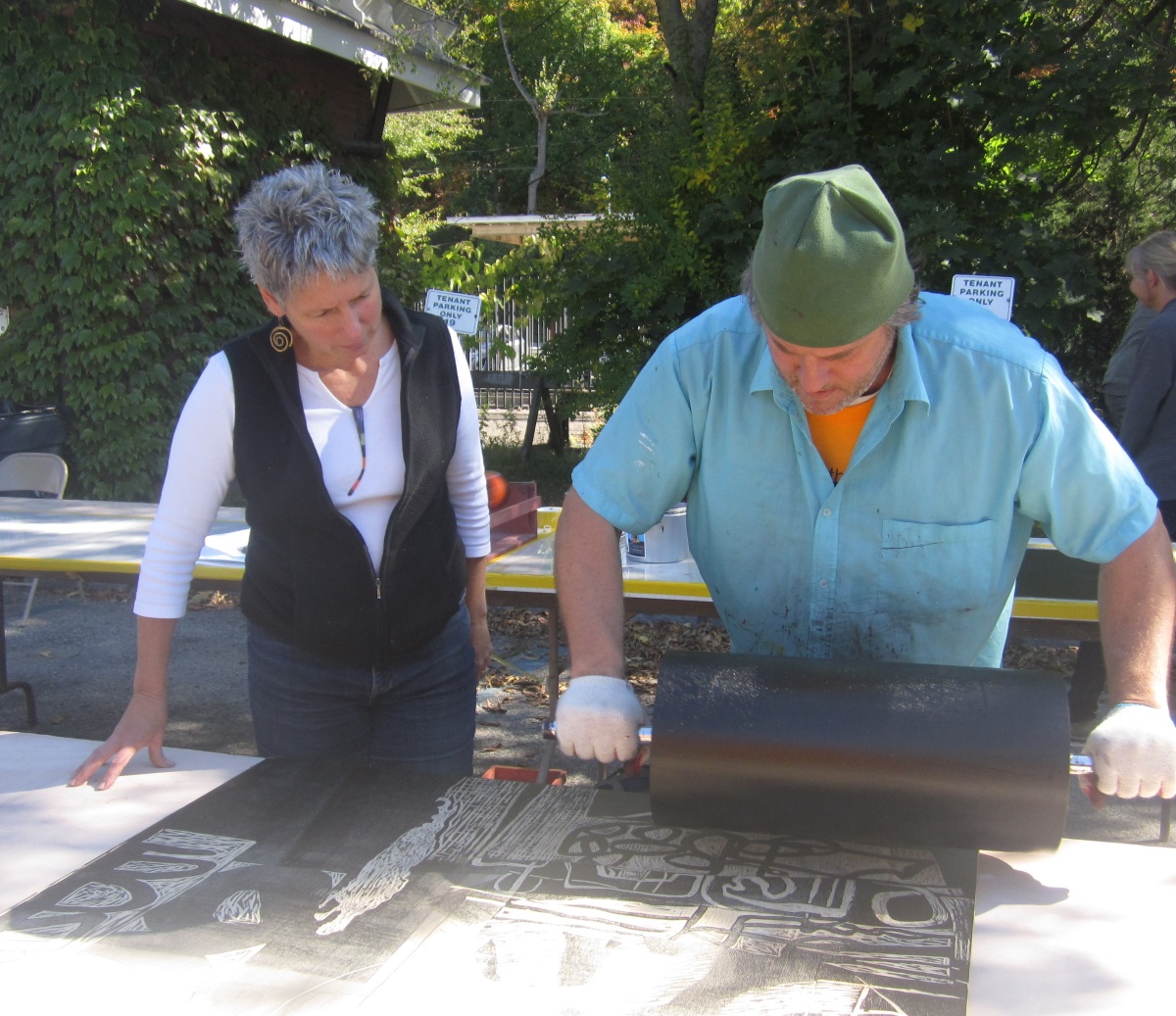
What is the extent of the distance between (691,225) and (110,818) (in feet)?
16.4

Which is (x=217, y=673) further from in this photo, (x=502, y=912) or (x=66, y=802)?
(x=502, y=912)

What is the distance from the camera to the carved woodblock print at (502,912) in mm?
1068

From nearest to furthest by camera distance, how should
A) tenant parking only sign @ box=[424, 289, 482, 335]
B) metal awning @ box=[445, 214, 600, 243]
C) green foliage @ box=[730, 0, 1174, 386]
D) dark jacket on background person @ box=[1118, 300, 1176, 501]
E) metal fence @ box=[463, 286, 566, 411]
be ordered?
dark jacket on background person @ box=[1118, 300, 1176, 501]
tenant parking only sign @ box=[424, 289, 482, 335]
green foliage @ box=[730, 0, 1174, 386]
metal fence @ box=[463, 286, 566, 411]
metal awning @ box=[445, 214, 600, 243]

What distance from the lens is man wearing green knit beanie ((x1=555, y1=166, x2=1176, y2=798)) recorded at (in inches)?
52.1

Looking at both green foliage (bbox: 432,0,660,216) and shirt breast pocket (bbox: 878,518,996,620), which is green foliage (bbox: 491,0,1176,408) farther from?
green foliage (bbox: 432,0,660,216)

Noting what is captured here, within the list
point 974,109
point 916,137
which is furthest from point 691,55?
point 974,109

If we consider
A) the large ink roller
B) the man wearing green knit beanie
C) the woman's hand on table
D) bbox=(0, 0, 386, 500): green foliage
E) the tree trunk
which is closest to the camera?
the large ink roller

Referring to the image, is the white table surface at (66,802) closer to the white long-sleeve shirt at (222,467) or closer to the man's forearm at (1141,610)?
the white long-sleeve shirt at (222,467)

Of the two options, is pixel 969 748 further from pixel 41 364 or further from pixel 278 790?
pixel 41 364

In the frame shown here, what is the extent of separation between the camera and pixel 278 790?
5.02 feet

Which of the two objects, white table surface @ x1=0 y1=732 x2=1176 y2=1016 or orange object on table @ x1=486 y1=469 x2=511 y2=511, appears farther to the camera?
orange object on table @ x1=486 y1=469 x2=511 y2=511

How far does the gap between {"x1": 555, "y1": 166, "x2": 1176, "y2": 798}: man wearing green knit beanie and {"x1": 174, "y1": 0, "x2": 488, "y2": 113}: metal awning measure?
5793 millimetres

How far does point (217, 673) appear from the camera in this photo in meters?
4.74

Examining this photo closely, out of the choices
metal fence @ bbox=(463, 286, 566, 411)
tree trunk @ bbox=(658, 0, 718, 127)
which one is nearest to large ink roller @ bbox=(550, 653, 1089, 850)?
tree trunk @ bbox=(658, 0, 718, 127)
